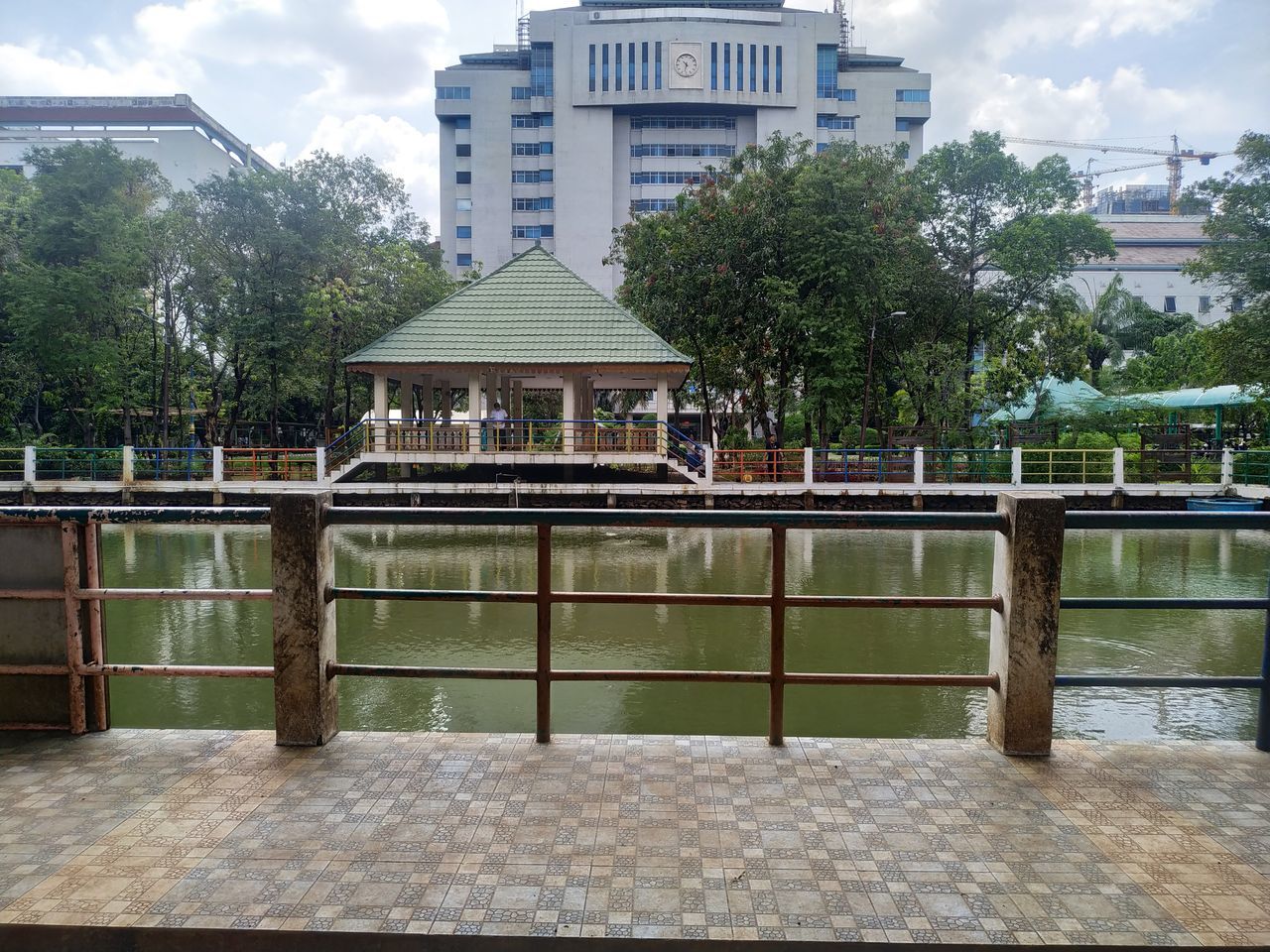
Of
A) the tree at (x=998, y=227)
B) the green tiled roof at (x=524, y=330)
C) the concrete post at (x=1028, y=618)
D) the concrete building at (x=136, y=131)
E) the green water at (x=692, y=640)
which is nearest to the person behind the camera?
the concrete post at (x=1028, y=618)

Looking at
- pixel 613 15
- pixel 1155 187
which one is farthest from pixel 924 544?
pixel 1155 187

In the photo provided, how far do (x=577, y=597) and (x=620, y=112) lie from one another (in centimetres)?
5282

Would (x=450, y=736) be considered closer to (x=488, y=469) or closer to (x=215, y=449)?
(x=488, y=469)

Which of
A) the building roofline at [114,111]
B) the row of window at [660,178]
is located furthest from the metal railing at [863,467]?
the building roofline at [114,111]

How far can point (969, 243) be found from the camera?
83.6 feet

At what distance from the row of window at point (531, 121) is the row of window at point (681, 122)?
17.6 feet

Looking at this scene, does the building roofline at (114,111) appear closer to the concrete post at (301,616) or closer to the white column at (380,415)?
the white column at (380,415)

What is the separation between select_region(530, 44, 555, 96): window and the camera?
52.2m

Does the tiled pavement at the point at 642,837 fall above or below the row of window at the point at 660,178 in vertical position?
below

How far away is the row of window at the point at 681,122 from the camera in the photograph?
5122 cm

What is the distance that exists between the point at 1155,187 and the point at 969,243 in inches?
2965

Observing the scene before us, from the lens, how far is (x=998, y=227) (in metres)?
25.4

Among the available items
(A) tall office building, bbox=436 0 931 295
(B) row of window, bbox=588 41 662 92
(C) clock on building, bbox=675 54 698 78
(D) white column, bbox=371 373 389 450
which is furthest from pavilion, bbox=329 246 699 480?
(C) clock on building, bbox=675 54 698 78

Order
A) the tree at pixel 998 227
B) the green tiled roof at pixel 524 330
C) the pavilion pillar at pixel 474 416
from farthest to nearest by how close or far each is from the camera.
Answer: the tree at pixel 998 227, the pavilion pillar at pixel 474 416, the green tiled roof at pixel 524 330
